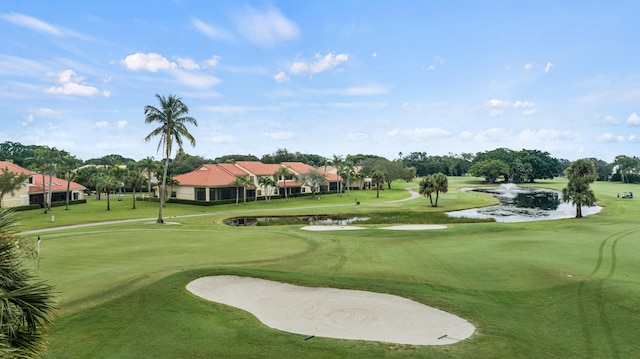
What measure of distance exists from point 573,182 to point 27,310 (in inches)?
2315

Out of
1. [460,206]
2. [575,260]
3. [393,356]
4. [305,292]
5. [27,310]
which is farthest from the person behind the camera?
[460,206]

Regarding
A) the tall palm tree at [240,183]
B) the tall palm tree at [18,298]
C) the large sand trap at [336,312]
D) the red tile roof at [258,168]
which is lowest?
→ the large sand trap at [336,312]

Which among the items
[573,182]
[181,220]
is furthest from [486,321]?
[573,182]

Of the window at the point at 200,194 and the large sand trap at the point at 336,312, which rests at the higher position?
the window at the point at 200,194

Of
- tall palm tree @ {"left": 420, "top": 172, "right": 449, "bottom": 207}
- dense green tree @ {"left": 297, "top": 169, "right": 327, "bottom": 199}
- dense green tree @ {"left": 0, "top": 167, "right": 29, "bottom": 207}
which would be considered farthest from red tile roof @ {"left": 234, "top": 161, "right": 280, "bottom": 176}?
dense green tree @ {"left": 0, "top": 167, "right": 29, "bottom": 207}

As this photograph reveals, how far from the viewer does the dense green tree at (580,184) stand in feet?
163

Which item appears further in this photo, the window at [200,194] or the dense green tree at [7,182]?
the window at [200,194]

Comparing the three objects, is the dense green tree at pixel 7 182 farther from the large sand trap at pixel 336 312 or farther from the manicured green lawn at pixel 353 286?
the large sand trap at pixel 336 312

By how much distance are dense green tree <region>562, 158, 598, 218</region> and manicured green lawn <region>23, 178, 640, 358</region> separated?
21.2 meters

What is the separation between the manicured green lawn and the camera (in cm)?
1123

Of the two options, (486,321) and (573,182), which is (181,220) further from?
(573,182)

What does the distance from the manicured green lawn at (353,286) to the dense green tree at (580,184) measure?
21193mm

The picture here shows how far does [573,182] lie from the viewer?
2014 inches

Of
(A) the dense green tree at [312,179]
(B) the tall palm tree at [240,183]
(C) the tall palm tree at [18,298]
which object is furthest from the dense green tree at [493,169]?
(C) the tall palm tree at [18,298]
